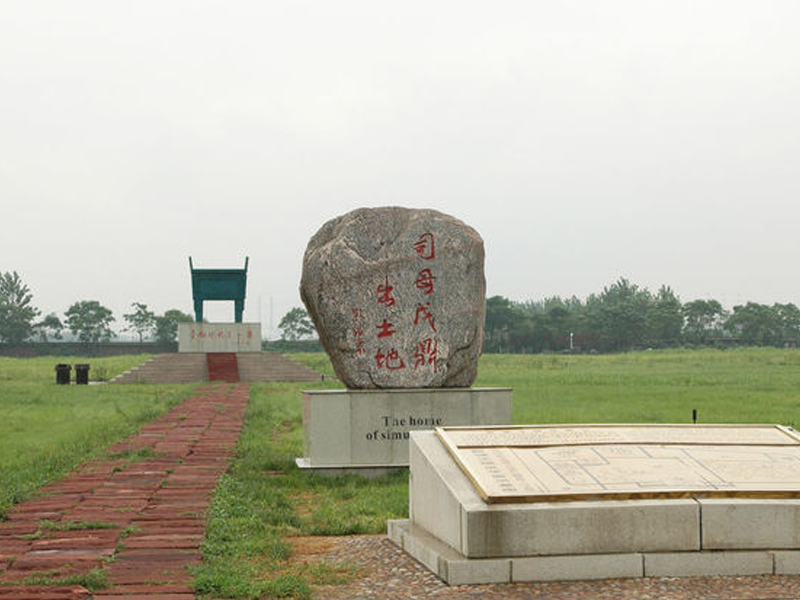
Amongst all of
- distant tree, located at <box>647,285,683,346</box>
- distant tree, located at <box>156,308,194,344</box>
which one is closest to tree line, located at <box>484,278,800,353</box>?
distant tree, located at <box>647,285,683,346</box>

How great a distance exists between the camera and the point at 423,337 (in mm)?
10586

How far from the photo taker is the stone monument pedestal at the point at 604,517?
5.43 meters

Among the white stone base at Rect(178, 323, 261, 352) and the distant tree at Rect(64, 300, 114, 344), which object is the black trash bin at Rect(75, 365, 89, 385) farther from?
the distant tree at Rect(64, 300, 114, 344)

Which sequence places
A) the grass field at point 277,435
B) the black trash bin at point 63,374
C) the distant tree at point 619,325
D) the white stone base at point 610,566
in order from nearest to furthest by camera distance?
the white stone base at point 610,566 < the grass field at point 277,435 < the black trash bin at point 63,374 < the distant tree at point 619,325

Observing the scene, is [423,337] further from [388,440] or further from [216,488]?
[216,488]

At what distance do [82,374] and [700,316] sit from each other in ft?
188

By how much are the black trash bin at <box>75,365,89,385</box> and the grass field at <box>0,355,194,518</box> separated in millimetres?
833

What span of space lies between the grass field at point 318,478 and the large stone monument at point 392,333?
583 mm

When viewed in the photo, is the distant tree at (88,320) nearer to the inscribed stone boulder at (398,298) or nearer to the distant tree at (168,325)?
the distant tree at (168,325)

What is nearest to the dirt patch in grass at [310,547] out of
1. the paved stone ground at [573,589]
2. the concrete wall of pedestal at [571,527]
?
the paved stone ground at [573,589]

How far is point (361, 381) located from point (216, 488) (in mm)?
2235

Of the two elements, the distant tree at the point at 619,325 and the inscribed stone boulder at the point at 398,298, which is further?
the distant tree at the point at 619,325

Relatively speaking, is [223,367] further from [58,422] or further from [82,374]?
[58,422]

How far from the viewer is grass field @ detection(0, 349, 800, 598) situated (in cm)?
620
